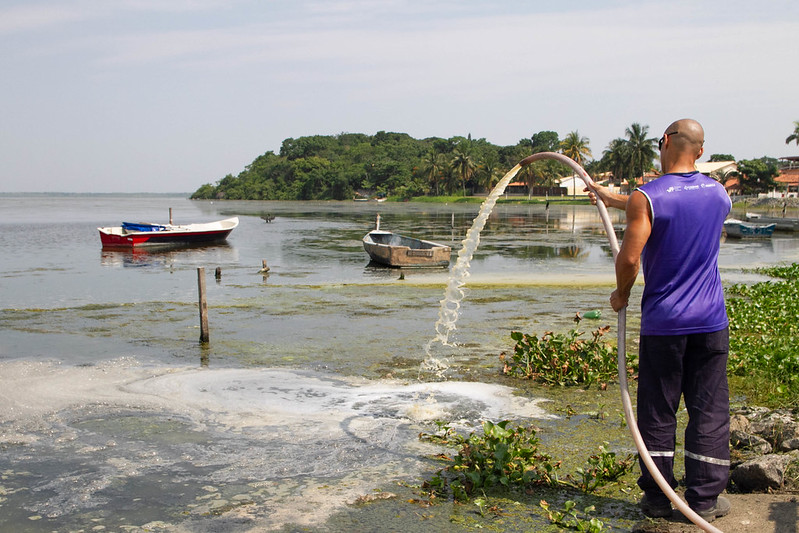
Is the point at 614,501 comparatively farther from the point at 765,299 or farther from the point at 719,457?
the point at 765,299

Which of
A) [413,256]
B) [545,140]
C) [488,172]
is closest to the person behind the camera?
[413,256]

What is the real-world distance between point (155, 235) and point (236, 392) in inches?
1423

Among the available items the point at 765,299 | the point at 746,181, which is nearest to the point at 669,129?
the point at 765,299

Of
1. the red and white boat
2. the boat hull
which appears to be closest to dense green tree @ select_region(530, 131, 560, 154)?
the red and white boat

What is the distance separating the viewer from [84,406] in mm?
9500

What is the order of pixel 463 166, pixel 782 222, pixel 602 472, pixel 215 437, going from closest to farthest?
pixel 602 472 → pixel 215 437 → pixel 782 222 → pixel 463 166

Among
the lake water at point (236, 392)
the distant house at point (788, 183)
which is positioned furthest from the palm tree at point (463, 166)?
the lake water at point (236, 392)

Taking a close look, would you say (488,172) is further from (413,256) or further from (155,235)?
(413,256)

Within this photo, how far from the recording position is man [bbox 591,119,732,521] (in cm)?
474

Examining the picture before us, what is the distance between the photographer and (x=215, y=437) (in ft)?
26.9

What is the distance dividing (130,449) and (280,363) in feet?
→ 15.2

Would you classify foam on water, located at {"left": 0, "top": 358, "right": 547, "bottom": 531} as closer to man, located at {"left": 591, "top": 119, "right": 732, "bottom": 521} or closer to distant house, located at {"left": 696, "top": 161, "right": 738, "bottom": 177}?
man, located at {"left": 591, "top": 119, "right": 732, "bottom": 521}

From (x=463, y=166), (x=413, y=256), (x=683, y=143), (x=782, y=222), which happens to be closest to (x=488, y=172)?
(x=463, y=166)

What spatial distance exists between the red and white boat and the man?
139ft
